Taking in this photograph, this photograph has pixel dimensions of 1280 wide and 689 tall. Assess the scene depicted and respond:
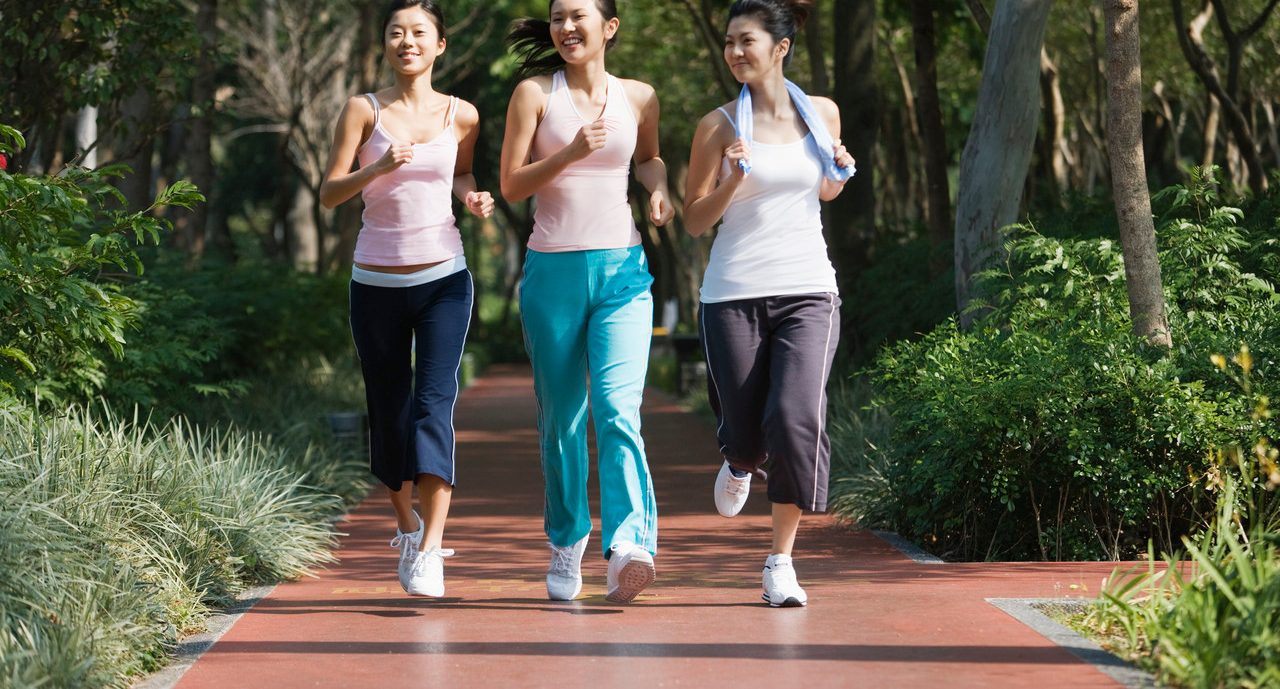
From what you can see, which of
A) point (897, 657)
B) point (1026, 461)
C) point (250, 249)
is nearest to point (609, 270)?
point (897, 657)

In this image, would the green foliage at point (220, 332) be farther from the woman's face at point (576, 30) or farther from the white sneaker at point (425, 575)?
the woman's face at point (576, 30)

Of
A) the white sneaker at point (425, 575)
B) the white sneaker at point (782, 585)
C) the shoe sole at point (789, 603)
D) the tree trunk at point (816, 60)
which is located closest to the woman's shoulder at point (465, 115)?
the white sneaker at point (425, 575)

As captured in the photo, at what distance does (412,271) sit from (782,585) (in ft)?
5.85

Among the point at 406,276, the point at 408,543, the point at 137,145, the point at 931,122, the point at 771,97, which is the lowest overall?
the point at 408,543

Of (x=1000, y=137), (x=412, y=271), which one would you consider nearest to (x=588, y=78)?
(x=412, y=271)

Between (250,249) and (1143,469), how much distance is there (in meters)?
51.6

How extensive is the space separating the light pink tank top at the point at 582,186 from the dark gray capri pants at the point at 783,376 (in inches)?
20.0

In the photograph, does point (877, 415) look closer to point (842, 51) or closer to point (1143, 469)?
point (1143, 469)

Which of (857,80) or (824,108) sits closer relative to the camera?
(824,108)

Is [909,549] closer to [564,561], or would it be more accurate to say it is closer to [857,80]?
[564,561]

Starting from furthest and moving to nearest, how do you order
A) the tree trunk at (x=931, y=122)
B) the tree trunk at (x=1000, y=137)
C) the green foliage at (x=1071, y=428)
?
the tree trunk at (x=931, y=122)
the tree trunk at (x=1000, y=137)
the green foliage at (x=1071, y=428)

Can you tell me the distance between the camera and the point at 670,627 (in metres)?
5.88

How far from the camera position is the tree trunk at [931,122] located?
1556cm

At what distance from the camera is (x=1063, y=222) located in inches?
464
